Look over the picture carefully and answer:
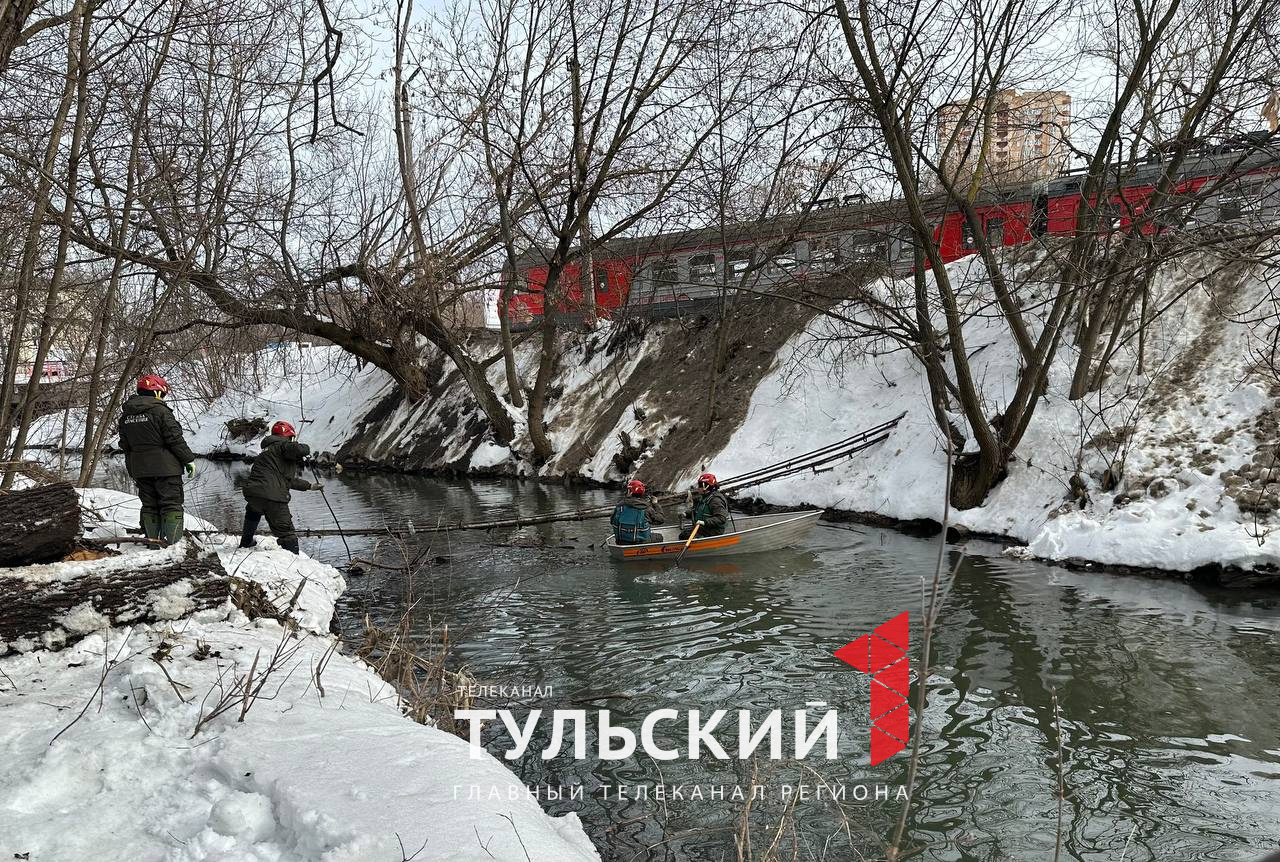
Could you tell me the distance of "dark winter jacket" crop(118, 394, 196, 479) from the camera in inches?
325

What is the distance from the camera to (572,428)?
23.2m

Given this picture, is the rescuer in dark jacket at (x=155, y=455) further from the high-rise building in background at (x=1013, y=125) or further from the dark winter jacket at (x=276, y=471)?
the high-rise building in background at (x=1013, y=125)

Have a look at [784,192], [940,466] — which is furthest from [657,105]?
[940,466]

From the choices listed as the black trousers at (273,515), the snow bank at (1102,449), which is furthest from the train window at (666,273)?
the black trousers at (273,515)

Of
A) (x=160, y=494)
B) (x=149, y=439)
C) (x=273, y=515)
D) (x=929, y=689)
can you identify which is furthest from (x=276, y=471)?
(x=929, y=689)

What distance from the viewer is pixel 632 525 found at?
39.1ft

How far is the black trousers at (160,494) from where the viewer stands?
8336 millimetres

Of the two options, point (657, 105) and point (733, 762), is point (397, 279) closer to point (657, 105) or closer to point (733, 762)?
point (657, 105)

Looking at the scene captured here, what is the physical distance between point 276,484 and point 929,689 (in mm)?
7091

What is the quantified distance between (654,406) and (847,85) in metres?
11.2

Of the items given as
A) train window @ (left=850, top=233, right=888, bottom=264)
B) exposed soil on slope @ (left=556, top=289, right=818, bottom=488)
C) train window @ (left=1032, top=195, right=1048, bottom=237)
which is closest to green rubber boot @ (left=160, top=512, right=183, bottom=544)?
train window @ (left=1032, top=195, right=1048, bottom=237)

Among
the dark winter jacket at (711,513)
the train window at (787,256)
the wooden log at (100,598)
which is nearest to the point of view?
the wooden log at (100,598)

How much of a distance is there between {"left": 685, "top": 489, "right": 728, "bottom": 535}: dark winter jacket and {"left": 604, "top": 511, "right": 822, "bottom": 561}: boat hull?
0.17 metres

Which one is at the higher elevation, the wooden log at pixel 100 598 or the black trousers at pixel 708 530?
the wooden log at pixel 100 598
